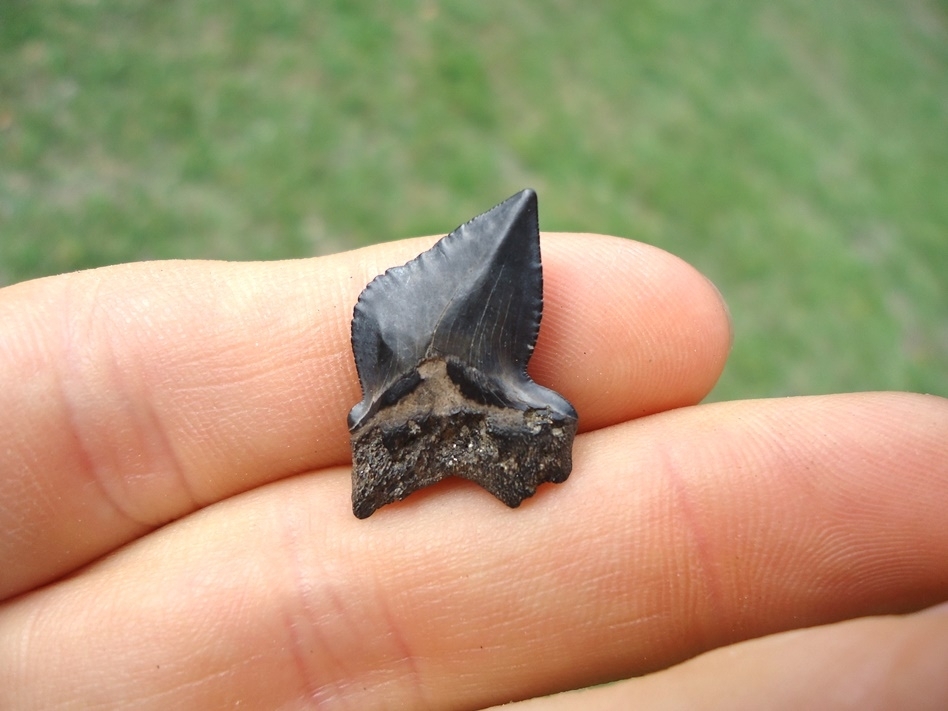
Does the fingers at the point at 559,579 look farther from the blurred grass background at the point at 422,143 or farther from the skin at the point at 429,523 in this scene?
the blurred grass background at the point at 422,143

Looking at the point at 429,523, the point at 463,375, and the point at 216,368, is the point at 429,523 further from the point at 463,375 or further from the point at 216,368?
the point at 216,368

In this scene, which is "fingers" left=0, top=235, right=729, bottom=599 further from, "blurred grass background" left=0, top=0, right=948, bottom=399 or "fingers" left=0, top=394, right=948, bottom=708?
"blurred grass background" left=0, top=0, right=948, bottom=399

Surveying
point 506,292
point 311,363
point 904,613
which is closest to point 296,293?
point 311,363

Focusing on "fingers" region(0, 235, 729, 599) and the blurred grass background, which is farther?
the blurred grass background

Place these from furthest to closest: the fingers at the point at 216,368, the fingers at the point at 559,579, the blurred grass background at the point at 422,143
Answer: the blurred grass background at the point at 422,143 → the fingers at the point at 216,368 → the fingers at the point at 559,579

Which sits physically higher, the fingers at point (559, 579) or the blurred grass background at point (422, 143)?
the blurred grass background at point (422, 143)

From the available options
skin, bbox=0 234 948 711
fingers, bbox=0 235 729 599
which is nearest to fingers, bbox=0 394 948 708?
skin, bbox=0 234 948 711

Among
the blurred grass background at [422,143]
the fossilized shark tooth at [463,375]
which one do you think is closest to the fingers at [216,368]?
the fossilized shark tooth at [463,375]

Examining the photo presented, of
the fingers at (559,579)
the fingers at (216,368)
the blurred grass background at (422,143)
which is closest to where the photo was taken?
the fingers at (559,579)

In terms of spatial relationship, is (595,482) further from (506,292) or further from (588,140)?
(588,140)
